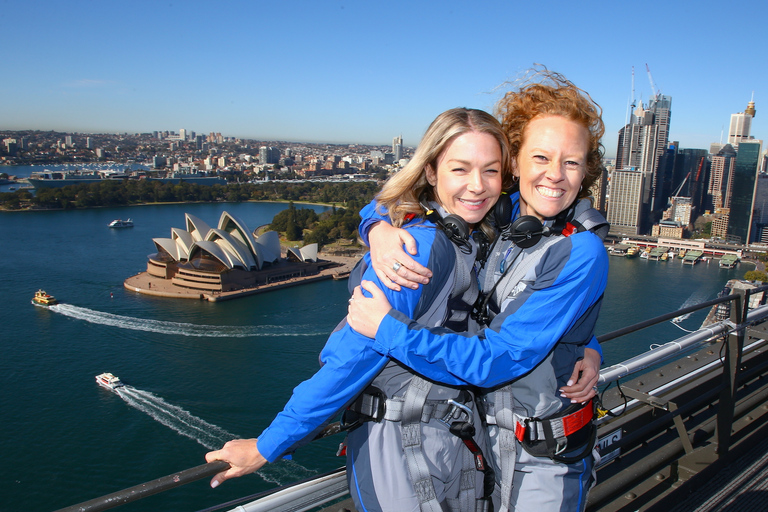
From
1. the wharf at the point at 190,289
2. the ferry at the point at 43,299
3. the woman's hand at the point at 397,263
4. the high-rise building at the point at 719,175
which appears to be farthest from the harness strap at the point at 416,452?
the high-rise building at the point at 719,175

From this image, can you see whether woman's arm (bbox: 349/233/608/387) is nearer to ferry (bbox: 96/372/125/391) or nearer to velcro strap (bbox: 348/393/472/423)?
velcro strap (bbox: 348/393/472/423)

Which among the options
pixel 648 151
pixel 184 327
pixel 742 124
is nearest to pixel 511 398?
pixel 184 327

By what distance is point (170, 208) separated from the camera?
2542 cm

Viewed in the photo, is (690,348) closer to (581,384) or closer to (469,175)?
(581,384)

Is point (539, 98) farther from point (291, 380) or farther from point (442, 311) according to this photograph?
point (291, 380)

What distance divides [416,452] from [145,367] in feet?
25.4

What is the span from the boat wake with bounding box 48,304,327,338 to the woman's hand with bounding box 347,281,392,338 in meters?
8.51

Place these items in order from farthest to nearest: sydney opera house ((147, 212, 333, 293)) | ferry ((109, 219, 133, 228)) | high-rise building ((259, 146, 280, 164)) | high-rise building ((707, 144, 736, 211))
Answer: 1. high-rise building ((259, 146, 280, 164))
2. high-rise building ((707, 144, 736, 211))
3. ferry ((109, 219, 133, 228))
4. sydney opera house ((147, 212, 333, 293))

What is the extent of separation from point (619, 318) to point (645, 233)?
1606cm

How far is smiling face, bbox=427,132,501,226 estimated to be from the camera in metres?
0.56

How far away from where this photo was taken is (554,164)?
0.58 metres

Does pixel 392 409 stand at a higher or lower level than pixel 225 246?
higher

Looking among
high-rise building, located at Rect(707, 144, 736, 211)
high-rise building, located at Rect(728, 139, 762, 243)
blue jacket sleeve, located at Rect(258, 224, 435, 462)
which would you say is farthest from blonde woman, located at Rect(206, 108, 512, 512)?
high-rise building, located at Rect(707, 144, 736, 211)

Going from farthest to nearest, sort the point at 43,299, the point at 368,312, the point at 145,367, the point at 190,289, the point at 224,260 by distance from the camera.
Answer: the point at 224,260
the point at 190,289
the point at 43,299
the point at 145,367
the point at 368,312
